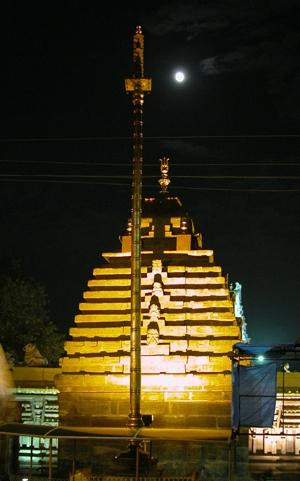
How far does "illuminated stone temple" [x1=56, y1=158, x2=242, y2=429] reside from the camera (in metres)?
25.8

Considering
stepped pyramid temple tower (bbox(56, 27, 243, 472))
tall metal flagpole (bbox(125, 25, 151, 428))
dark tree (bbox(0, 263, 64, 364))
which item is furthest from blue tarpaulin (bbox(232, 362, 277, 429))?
dark tree (bbox(0, 263, 64, 364))

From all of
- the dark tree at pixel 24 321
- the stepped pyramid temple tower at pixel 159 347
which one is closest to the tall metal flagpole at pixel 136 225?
the stepped pyramid temple tower at pixel 159 347

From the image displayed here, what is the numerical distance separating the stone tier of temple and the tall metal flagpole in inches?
253

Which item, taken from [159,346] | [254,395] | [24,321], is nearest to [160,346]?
[159,346]

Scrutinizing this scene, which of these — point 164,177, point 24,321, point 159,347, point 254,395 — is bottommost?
point 254,395

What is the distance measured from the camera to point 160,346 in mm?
26281

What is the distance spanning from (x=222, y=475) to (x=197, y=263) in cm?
735

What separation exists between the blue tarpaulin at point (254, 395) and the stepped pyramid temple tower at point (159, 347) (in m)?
4.62

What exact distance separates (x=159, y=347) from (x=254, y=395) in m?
6.22

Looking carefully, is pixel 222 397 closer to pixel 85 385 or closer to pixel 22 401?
pixel 85 385

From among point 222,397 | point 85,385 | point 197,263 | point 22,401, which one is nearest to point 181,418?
point 222,397

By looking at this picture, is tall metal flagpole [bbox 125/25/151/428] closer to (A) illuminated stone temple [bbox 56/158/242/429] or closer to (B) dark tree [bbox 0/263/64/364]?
(A) illuminated stone temple [bbox 56/158/242/429]

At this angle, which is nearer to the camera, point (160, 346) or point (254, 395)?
point (254, 395)

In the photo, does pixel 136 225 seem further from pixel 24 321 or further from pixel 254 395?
pixel 24 321
